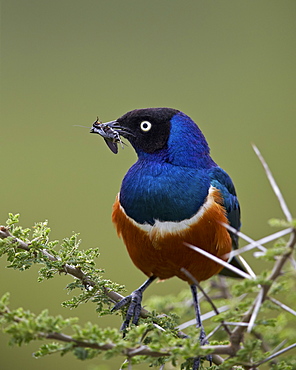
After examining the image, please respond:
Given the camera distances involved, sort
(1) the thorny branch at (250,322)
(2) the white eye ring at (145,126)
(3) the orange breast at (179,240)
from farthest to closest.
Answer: (2) the white eye ring at (145,126), (3) the orange breast at (179,240), (1) the thorny branch at (250,322)

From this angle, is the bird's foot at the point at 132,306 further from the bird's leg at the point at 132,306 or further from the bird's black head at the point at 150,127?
the bird's black head at the point at 150,127

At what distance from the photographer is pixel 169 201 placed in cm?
240

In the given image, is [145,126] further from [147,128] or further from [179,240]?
[179,240]

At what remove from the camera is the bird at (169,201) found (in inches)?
94.1

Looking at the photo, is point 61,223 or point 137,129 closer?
point 137,129

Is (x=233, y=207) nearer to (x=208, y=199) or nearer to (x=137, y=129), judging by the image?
(x=208, y=199)

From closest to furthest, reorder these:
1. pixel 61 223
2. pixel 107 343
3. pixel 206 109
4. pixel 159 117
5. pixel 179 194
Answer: pixel 107 343, pixel 179 194, pixel 159 117, pixel 61 223, pixel 206 109

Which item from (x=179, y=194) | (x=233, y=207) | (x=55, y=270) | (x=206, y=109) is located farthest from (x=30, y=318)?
(x=206, y=109)

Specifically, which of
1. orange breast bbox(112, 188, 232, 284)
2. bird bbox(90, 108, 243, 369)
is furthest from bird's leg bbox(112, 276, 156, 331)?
orange breast bbox(112, 188, 232, 284)

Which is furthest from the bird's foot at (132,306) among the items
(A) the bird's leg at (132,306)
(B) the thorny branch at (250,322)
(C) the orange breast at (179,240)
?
(B) the thorny branch at (250,322)

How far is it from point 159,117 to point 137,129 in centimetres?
11

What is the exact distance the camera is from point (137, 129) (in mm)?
2604

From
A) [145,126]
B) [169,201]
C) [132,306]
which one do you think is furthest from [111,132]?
[132,306]

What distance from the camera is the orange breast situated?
238 centimetres
